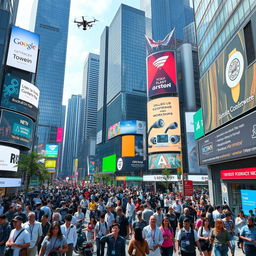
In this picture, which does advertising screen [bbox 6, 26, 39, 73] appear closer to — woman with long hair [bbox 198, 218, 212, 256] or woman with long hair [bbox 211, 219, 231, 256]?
woman with long hair [bbox 198, 218, 212, 256]

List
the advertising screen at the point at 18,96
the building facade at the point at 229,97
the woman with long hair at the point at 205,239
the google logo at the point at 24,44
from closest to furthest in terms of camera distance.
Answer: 1. the woman with long hair at the point at 205,239
2. the building facade at the point at 229,97
3. the advertising screen at the point at 18,96
4. the google logo at the point at 24,44

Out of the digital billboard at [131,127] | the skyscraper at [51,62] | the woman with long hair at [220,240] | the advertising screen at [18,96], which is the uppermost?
the skyscraper at [51,62]

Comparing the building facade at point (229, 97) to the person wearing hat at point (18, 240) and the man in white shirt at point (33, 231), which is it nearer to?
the man in white shirt at point (33, 231)

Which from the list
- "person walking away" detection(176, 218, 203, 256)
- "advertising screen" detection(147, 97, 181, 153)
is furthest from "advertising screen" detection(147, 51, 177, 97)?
"person walking away" detection(176, 218, 203, 256)

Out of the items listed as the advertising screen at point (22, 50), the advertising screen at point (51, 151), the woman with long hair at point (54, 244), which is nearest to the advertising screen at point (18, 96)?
the advertising screen at point (22, 50)

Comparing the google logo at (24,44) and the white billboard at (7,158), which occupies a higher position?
the google logo at (24,44)

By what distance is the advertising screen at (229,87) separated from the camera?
15812 millimetres

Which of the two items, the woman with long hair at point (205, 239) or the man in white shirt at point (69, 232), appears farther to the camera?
the woman with long hair at point (205, 239)

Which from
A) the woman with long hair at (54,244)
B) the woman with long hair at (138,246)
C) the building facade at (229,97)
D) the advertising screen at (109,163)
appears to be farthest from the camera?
the advertising screen at (109,163)


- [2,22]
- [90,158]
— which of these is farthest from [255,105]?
[90,158]

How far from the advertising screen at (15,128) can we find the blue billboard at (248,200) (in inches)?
1221

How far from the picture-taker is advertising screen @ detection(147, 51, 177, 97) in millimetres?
66688

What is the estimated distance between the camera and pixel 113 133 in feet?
332

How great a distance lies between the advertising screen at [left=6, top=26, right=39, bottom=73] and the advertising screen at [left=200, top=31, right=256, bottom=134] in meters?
29.6
